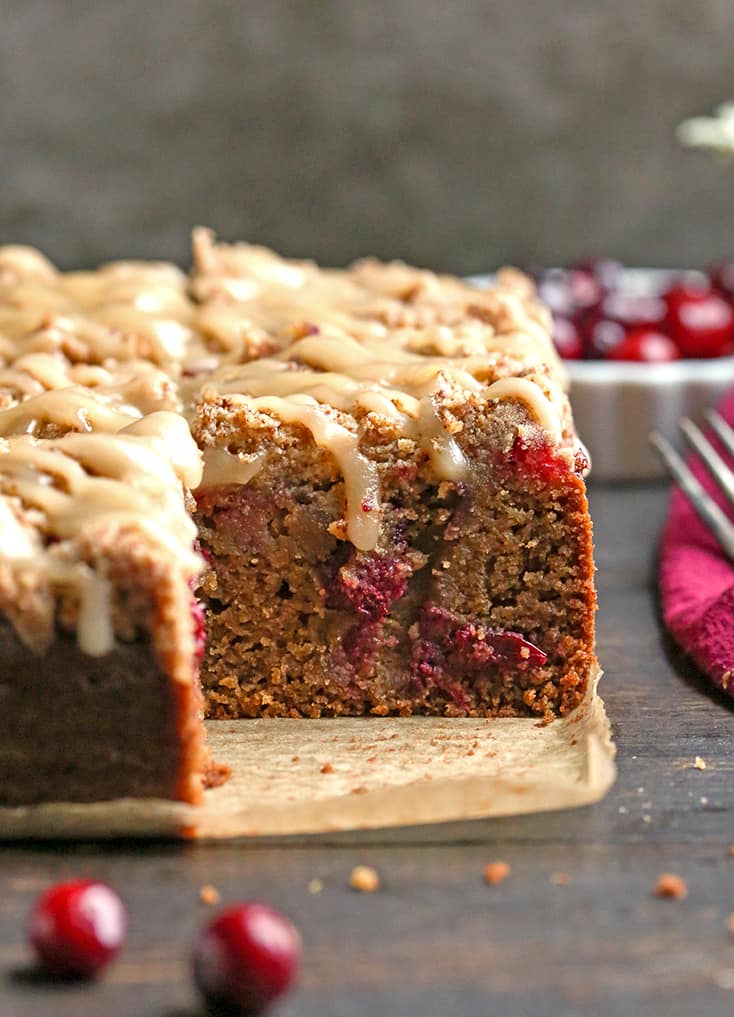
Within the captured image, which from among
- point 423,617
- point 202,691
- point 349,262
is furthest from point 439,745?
point 349,262

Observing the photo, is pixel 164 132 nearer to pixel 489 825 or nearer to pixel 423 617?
pixel 423 617

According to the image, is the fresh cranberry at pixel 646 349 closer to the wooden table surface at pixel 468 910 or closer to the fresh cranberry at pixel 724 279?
the fresh cranberry at pixel 724 279

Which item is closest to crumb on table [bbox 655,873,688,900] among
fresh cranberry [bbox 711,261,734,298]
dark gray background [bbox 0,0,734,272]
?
fresh cranberry [bbox 711,261,734,298]

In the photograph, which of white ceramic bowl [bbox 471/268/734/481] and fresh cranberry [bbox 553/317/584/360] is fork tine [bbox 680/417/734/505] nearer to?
white ceramic bowl [bbox 471/268/734/481]

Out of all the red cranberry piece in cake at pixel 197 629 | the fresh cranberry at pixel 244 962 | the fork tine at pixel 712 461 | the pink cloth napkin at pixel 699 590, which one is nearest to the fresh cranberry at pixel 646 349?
the pink cloth napkin at pixel 699 590

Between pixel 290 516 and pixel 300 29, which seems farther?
pixel 300 29
